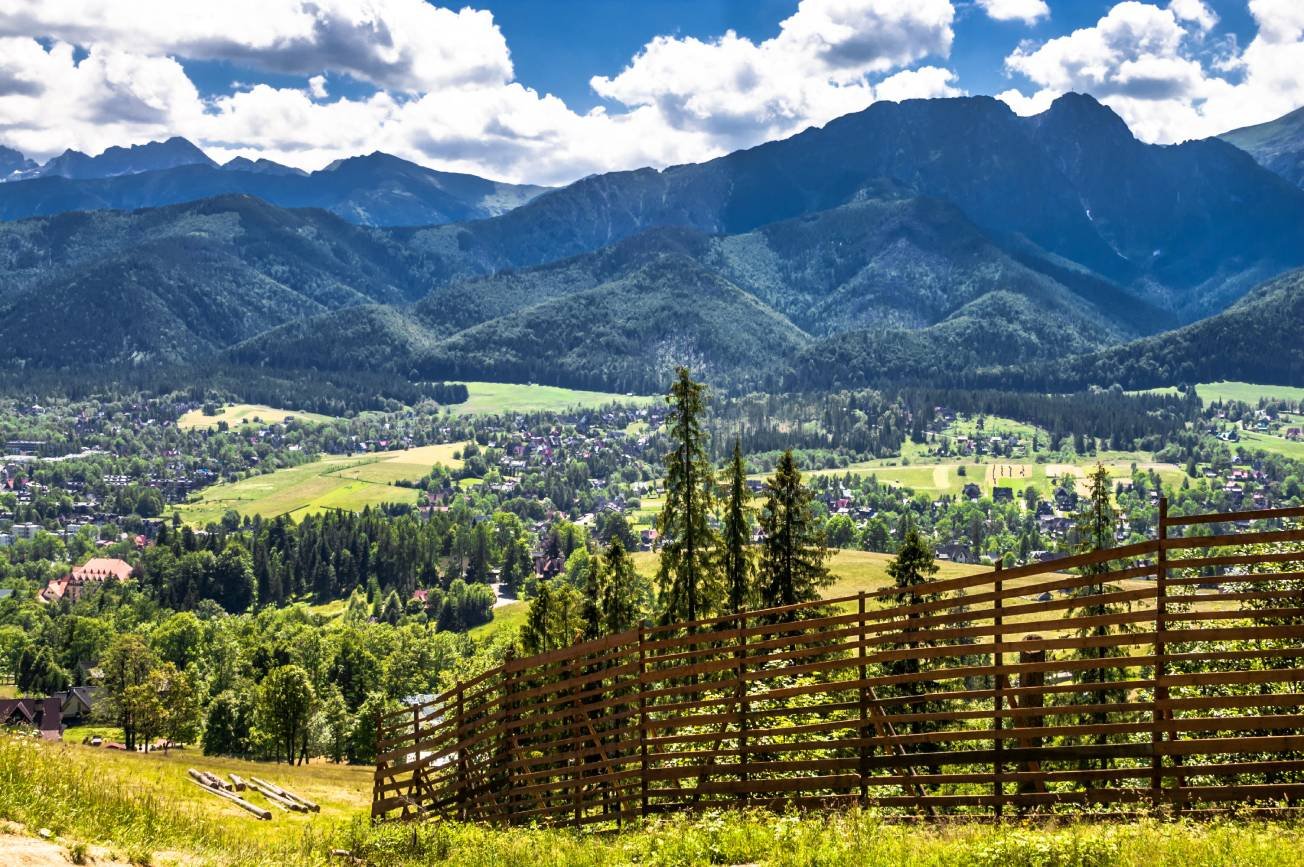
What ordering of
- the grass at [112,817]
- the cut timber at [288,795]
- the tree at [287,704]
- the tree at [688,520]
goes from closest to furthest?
the grass at [112,817]
the cut timber at [288,795]
the tree at [688,520]
the tree at [287,704]

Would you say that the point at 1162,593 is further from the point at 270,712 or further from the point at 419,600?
the point at 419,600

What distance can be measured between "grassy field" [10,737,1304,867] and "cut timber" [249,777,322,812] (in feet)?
67.6

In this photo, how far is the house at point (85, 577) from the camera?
17362 centimetres

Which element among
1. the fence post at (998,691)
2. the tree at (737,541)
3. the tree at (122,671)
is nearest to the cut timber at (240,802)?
the tree at (737,541)

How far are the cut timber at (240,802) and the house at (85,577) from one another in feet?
516

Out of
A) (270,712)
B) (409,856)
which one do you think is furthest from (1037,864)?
(270,712)

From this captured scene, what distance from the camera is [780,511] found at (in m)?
42.5

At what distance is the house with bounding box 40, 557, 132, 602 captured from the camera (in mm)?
173625

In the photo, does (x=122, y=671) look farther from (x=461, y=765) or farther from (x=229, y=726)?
(x=461, y=765)

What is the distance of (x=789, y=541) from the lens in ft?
140

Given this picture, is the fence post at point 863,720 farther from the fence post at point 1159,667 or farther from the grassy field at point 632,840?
the fence post at point 1159,667

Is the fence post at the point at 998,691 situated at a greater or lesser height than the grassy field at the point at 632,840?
greater

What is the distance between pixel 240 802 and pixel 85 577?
180m

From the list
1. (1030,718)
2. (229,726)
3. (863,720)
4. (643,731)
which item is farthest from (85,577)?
(1030,718)
